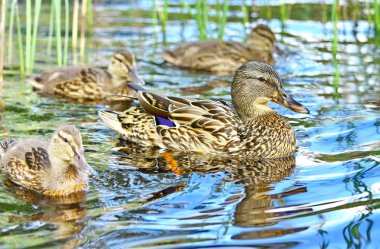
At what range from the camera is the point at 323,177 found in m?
6.07

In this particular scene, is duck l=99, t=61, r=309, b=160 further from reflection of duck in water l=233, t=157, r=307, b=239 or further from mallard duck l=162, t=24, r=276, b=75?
mallard duck l=162, t=24, r=276, b=75

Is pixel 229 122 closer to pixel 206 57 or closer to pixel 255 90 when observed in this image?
pixel 255 90

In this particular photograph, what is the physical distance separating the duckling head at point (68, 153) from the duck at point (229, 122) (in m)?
1.44

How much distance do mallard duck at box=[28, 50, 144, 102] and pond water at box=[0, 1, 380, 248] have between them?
25 centimetres

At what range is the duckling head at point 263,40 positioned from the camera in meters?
11.0

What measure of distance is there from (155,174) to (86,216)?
1.08m

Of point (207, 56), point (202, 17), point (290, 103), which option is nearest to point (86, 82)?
point (207, 56)

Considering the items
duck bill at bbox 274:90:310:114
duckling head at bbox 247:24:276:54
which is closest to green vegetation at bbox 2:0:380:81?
duckling head at bbox 247:24:276:54

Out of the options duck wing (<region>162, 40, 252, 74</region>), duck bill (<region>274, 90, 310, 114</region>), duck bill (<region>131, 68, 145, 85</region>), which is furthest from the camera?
duck wing (<region>162, 40, 252, 74</region>)

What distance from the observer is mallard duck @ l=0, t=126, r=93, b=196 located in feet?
18.9

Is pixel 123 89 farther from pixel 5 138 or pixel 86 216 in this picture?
pixel 86 216

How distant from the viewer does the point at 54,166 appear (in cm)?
588

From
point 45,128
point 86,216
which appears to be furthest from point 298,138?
point 86,216

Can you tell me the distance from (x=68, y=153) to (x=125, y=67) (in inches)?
142
